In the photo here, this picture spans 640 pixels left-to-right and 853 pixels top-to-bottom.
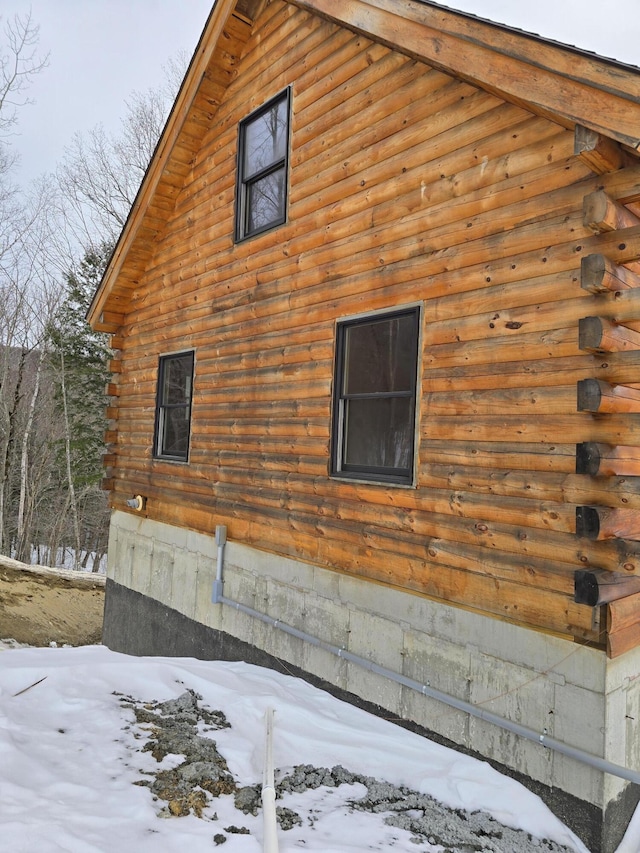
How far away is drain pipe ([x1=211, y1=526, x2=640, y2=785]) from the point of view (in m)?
3.58

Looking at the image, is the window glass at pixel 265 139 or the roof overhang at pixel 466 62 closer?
the roof overhang at pixel 466 62

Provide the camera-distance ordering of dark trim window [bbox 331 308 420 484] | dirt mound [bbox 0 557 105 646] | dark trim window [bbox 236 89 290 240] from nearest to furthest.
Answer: dark trim window [bbox 331 308 420 484] < dark trim window [bbox 236 89 290 240] < dirt mound [bbox 0 557 105 646]

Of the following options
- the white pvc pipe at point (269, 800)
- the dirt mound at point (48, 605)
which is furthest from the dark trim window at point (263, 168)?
the dirt mound at point (48, 605)

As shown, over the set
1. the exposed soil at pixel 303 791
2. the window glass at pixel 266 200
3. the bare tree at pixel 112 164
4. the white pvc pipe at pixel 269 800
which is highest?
the bare tree at pixel 112 164

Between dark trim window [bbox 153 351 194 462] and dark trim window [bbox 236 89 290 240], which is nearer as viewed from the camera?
dark trim window [bbox 236 89 290 240]

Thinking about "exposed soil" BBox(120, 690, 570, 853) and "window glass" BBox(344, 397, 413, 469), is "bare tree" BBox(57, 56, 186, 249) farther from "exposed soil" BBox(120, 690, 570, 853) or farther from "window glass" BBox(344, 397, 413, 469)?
"exposed soil" BBox(120, 690, 570, 853)

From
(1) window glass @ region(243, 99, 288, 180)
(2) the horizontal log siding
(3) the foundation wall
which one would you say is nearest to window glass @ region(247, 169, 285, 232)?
(1) window glass @ region(243, 99, 288, 180)

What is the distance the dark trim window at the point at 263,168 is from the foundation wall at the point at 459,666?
152 inches

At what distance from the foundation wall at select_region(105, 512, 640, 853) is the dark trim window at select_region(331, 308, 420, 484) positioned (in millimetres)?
1053

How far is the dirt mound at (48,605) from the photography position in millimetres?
12523

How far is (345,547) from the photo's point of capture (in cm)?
556

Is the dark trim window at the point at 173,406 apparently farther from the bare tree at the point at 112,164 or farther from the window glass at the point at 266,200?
the bare tree at the point at 112,164

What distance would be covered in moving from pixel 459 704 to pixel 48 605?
11032mm

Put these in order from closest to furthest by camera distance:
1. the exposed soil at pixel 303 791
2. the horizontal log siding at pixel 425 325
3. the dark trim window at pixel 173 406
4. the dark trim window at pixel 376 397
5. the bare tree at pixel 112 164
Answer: the exposed soil at pixel 303 791
the horizontal log siding at pixel 425 325
the dark trim window at pixel 376 397
the dark trim window at pixel 173 406
the bare tree at pixel 112 164
